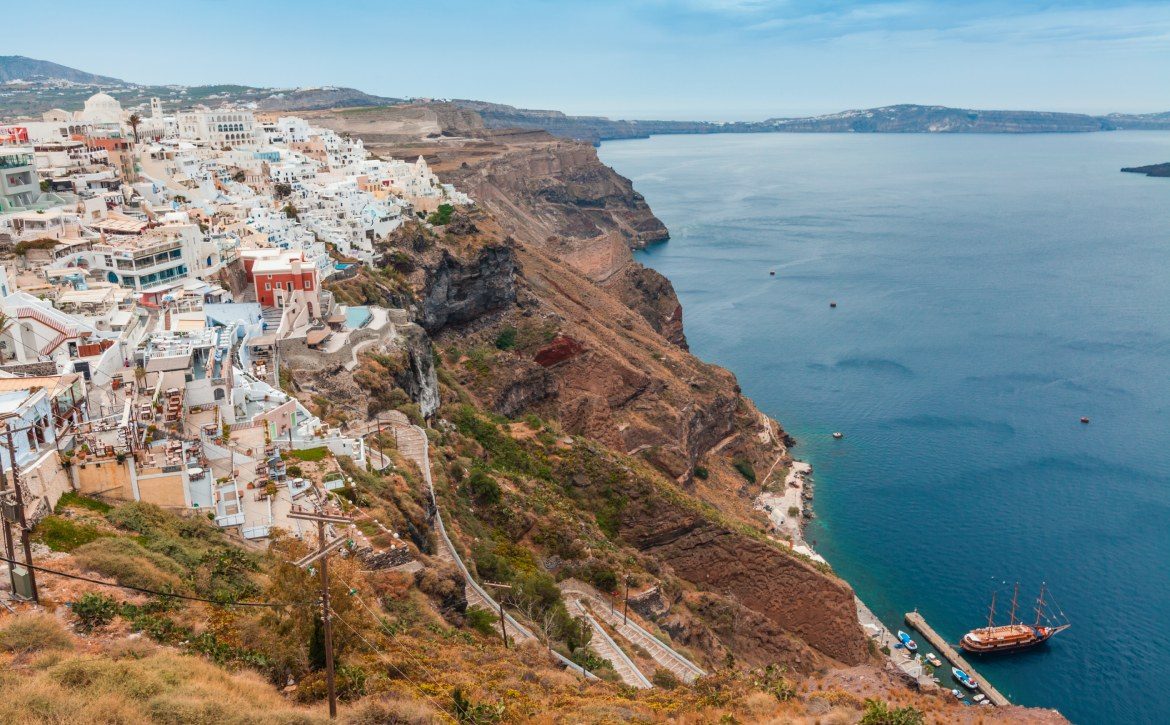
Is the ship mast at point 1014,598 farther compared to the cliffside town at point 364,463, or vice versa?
the ship mast at point 1014,598

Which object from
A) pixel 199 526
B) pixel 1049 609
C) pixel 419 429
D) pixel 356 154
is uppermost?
pixel 356 154

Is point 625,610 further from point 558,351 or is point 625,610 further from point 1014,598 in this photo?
point 558,351

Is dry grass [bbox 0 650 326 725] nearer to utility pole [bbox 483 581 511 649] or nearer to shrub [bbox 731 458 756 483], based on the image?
utility pole [bbox 483 581 511 649]

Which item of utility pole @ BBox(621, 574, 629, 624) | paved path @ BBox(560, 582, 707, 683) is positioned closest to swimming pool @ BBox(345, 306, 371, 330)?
paved path @ BBox(560, 582, 707, 683)

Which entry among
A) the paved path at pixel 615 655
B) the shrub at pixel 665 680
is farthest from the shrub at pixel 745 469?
the shrub at pixel 665 680

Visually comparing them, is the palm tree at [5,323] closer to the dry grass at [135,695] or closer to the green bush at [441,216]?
the dry grass at [135,695]

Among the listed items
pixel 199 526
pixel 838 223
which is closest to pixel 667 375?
pixel 199 526

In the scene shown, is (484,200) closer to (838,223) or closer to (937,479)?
(937,479)
